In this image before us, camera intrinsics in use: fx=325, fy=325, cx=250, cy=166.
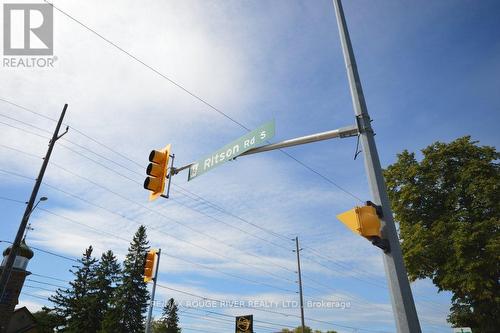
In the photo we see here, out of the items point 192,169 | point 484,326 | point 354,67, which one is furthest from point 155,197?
point 484,326

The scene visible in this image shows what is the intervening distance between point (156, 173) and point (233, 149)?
2051mm

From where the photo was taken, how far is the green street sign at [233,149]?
24.2 ft

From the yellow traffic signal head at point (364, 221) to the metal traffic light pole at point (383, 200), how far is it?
23 centimetres

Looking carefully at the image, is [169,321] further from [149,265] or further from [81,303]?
[149,265]

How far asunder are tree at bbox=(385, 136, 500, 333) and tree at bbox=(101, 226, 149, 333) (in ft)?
121

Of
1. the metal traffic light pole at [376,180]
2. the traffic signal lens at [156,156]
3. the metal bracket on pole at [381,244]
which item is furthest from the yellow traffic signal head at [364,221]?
the traffic signal lens at [156,156]

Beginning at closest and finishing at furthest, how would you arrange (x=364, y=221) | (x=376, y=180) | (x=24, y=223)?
(x=364, y=221), (x=376, y=180), (x=24, y=223)

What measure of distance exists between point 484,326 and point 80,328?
43.5m

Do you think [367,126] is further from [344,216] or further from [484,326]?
[484,326]

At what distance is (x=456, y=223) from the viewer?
720 inches

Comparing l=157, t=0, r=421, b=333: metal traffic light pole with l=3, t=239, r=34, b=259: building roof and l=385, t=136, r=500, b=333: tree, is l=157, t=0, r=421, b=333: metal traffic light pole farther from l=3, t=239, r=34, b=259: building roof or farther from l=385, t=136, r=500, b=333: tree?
l=3, t=239, r=34, b=259: building roof

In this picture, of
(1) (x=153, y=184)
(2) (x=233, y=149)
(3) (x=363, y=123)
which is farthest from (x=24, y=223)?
(3) (x=363, y=123)

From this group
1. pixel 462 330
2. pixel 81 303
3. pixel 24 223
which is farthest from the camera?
pixel 81 303

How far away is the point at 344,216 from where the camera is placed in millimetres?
5328
